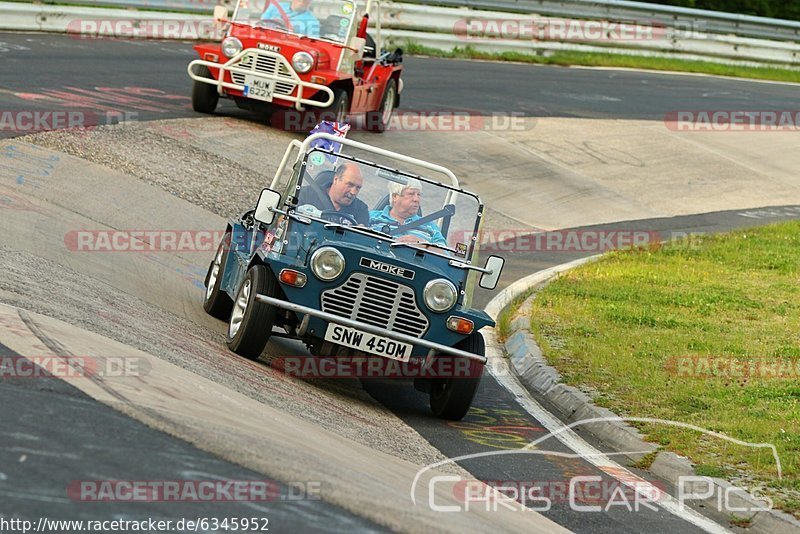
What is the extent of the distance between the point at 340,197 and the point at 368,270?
3.48 ft

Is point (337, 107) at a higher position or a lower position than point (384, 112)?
higher

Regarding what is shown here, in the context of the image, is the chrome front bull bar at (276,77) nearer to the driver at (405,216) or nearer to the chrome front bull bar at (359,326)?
the driver at (405,216)

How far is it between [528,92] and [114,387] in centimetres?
1992

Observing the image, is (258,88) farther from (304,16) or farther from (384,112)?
(384,112)

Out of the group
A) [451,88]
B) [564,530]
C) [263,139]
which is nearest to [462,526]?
[564,530]

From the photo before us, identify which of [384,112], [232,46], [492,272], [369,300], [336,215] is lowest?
[384,112]

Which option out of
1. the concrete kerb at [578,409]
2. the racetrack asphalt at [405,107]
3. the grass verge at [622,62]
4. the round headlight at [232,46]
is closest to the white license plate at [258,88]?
the round headlight at [232,46]

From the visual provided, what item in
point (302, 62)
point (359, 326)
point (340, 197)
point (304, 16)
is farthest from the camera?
point (304, 16)

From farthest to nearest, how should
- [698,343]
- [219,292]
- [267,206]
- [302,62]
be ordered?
1. [302,62]
2. [698,343]
3. [219,292]
4. [267,206]

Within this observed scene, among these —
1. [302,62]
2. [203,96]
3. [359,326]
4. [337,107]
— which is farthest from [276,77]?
[359,326]

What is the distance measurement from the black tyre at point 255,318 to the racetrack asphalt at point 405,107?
3.67ft

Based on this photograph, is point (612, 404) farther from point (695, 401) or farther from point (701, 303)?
A: point (701, 303)

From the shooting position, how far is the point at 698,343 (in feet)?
37.1

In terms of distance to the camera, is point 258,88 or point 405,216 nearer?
point 405,216
